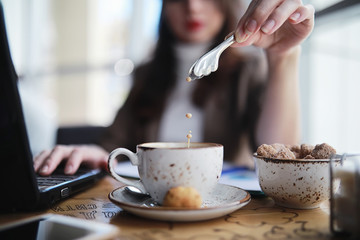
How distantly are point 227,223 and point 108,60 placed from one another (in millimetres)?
2924

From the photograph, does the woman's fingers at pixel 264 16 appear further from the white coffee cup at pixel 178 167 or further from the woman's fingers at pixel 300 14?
the white coffee cup at pixel 178 167

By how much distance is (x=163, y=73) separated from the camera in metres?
1.43

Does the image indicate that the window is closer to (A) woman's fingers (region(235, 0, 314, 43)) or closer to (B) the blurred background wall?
(B) the blurred background wall

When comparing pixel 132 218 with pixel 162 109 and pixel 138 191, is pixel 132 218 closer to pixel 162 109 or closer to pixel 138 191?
pixel 138 191

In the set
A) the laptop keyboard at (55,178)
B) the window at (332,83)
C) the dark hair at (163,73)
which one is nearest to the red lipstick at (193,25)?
the dark hair at (163,73)

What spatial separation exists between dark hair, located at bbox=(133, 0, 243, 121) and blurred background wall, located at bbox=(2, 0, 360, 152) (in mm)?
134

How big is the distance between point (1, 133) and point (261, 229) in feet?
1.08

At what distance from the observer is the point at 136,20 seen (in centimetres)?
284

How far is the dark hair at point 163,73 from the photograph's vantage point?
4.26 feet

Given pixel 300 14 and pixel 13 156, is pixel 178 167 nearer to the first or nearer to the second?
pixel 13 156

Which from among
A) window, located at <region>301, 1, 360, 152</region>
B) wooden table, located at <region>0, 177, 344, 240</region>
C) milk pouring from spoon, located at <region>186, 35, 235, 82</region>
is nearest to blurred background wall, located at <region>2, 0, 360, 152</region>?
window, located at <region>301, 1, 360, 152</region>

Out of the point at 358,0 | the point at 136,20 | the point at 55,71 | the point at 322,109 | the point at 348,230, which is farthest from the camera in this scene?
the point at 55,71

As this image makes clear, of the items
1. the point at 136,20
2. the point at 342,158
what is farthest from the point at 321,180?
the point at 136,20

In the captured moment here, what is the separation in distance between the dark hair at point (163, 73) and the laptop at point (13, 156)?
0.92 meters
